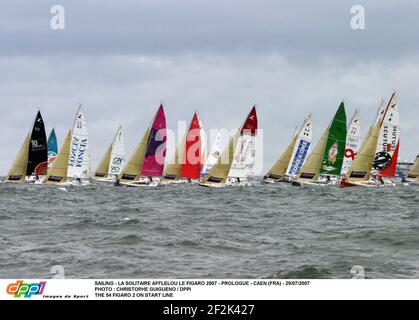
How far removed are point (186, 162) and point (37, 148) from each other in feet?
56.1

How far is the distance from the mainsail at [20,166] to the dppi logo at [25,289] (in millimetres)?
66516

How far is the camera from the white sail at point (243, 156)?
6644 cm

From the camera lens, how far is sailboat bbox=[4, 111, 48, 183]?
242 feet

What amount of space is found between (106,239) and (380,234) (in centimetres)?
917

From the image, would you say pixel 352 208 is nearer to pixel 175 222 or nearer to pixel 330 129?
pixel 175 222

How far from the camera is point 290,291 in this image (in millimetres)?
8875

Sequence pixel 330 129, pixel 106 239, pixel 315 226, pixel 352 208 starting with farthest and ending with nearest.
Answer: pixel 330 129 < pixel 352 208 < pixel 315 226 < pixel 106 239

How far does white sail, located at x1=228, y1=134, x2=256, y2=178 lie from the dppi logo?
187ft

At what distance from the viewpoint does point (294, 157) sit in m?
77.1

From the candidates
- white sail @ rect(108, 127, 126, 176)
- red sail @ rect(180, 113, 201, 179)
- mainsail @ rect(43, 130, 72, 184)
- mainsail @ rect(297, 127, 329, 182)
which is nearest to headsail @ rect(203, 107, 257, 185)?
mainsail @ rect(297, 127, 329, 182)

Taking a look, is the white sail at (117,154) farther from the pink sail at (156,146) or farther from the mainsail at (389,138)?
the mainsail at (389,138)

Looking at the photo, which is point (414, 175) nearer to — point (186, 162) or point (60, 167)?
point (186, 162)

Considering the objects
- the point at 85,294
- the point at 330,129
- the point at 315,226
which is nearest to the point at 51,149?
the point at 330,129

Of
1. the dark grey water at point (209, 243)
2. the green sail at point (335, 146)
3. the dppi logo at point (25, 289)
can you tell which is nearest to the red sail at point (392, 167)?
the green sail at point (335, 146)
